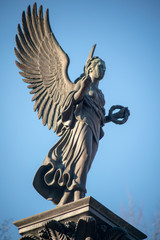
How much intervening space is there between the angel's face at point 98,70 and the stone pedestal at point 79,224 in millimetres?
3414

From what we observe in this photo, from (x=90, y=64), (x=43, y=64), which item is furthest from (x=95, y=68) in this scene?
(x=43, y=64)

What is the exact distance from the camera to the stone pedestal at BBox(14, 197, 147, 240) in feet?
26.4

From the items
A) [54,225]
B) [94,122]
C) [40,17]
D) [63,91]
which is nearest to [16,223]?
[54,225]

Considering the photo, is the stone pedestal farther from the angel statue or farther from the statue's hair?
the statue's hair

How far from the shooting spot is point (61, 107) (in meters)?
10.7

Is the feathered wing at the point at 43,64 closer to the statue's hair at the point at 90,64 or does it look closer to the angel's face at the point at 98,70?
the statue's hair at the point at 90,64

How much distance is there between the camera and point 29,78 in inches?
460

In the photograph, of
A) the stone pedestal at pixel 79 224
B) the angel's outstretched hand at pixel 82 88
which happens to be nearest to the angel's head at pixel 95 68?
the angel's outstretched hand at pixel 82 88

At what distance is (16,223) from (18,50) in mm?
4837

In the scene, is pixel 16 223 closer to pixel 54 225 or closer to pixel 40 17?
pixel 54 225

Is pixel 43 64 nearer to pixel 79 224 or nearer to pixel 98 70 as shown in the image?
pixel 98 70

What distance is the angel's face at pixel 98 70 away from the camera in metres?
10.6

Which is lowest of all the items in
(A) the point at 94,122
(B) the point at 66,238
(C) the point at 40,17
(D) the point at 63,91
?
(B) the point at 66,238

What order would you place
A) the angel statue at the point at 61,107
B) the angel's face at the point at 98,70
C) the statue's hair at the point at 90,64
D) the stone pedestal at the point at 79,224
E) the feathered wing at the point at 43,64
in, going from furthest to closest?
the feathered wing at the point at 43,64, the statue's hair at the point at 90,64, the angel's face at the point at 98,70, the angel statue at the point at 61,107, the stone pedestal at the point at 79,224
